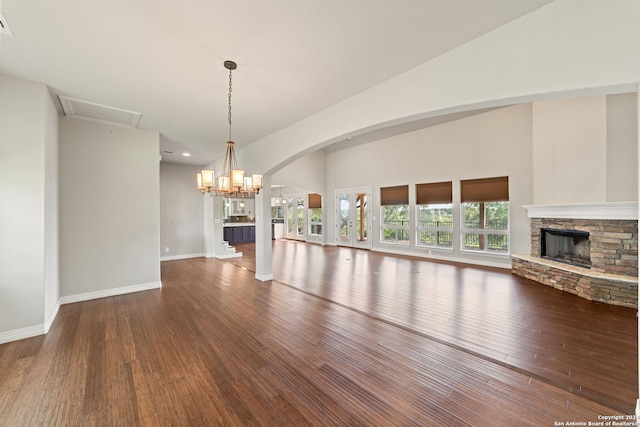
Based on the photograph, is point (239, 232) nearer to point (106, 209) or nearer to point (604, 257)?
point (106, 209)

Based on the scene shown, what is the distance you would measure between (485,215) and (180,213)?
8.82 meters

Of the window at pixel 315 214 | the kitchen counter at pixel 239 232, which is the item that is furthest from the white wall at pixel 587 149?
the kitchen counter at pixel 239 232

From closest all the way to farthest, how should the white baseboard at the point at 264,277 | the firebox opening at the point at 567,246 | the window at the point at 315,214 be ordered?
the firebox opening at the point at 567,246 → the white baseboard at the point at 264,277 → the window at the point at 315,214

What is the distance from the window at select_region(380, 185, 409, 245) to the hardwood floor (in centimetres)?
403

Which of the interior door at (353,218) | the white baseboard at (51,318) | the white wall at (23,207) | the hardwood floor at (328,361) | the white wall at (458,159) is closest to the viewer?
the hardwood floor at (328,361)

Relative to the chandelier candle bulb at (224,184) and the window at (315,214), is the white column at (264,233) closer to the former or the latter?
the chandelier candle bulb at (224,184)

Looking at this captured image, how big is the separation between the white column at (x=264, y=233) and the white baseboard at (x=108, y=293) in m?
1.99

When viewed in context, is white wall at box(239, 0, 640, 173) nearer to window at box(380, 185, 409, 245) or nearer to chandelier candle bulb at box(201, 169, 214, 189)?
chandelier candle bulb at box(201, 169, 214, 189)

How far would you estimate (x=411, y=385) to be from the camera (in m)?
2.04

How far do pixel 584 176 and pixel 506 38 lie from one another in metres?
3.86

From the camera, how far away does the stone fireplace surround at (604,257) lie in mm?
3582

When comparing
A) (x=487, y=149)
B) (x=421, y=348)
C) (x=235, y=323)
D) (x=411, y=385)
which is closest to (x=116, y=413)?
(x=235, y=323)

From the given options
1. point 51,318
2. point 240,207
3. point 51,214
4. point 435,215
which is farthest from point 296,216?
point 51,318

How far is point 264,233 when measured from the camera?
17.5ft
